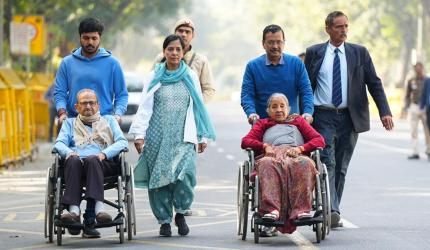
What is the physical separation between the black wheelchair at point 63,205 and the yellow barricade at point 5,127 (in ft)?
37.8

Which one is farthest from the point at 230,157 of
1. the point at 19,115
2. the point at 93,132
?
the point at 93,132

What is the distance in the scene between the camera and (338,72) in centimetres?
1315

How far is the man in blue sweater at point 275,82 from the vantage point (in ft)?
40.5

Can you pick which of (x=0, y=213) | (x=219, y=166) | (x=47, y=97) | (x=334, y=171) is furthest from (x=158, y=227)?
(x=47, y=97)

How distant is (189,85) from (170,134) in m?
0.47

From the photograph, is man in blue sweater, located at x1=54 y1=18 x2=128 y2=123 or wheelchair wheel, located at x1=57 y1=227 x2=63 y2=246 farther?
man in blue sweater, located at x1=54 y1=18 x2=128 y2=123

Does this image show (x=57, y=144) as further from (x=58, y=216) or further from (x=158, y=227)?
(x=158, y=227)

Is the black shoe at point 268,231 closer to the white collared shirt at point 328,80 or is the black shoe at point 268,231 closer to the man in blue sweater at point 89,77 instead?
the white collared shirt at point 328,80

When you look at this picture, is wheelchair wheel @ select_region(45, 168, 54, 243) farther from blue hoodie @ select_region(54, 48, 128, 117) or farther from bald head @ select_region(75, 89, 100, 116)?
blue hoodie @ select_region(54, 48, 128, 117)

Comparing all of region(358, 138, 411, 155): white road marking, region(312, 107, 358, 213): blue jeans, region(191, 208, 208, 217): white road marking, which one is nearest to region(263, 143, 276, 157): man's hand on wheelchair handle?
region(312, 107, 358, 213): blue jeans

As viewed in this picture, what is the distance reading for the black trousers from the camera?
11.5 meters

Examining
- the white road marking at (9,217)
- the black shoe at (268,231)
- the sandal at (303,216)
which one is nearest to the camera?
the sandal at (303,216)

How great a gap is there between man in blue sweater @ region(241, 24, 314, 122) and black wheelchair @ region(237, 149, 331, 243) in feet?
2.26

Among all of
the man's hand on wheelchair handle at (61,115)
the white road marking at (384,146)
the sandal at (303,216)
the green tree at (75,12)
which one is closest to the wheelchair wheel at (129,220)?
Result: the man's hand on wheelchair handle at (61,115)
